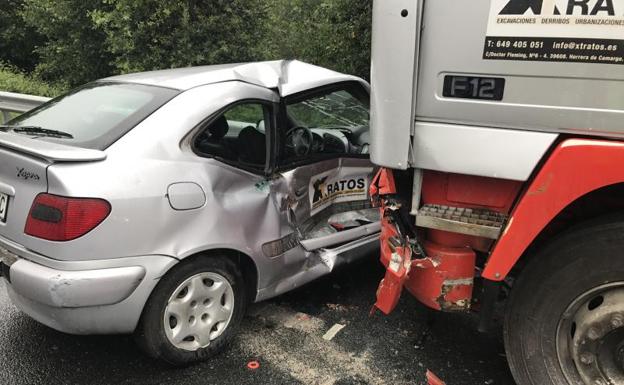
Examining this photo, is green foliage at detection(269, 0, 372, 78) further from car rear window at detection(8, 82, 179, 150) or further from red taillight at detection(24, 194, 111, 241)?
red taillight at detection(24, 194, 111, 241)

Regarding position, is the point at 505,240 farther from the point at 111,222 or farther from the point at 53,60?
the point at 53,60

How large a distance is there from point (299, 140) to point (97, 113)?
136 centimetres

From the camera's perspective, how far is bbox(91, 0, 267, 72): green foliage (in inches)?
354

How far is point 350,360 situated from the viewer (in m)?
2.97

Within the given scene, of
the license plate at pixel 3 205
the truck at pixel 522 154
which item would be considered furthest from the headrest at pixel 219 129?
the truck at pixel 522 154

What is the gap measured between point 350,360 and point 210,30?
24.7 feet

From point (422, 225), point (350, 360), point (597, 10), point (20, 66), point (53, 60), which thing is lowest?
point (20, 66)

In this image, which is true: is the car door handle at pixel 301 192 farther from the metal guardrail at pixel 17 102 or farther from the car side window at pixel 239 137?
the metal guardrail at pixel 17 102

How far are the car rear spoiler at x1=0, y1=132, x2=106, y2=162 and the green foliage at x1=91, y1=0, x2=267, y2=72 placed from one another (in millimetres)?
6618

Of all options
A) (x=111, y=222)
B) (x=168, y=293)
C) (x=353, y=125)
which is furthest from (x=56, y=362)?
(x=353, y=125)

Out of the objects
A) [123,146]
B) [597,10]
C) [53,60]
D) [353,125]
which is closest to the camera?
[597,10]

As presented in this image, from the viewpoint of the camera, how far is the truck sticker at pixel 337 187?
369 cm

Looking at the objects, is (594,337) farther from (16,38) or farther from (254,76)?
(16,38)

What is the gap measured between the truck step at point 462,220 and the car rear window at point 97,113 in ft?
5.11
